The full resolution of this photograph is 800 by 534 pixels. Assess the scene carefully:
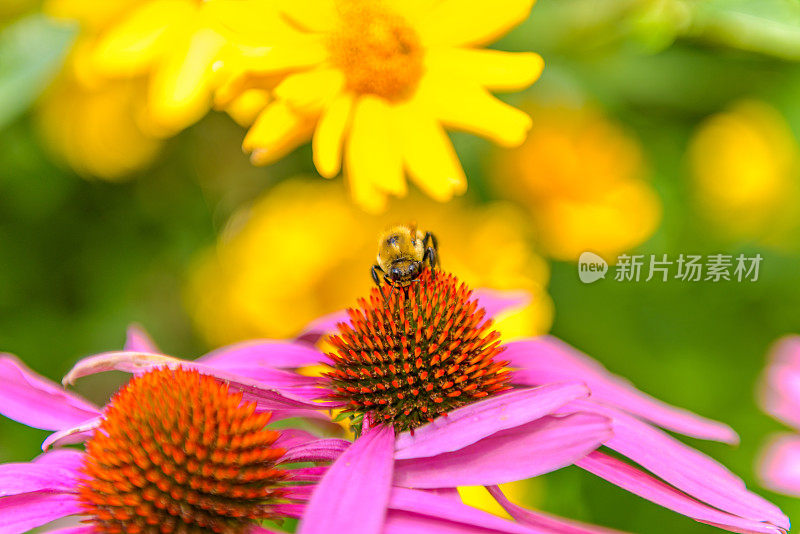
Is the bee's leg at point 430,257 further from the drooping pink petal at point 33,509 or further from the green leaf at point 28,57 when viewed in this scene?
the green leaf at point 28,57

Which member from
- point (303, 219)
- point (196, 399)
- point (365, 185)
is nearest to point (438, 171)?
point (365, 185)

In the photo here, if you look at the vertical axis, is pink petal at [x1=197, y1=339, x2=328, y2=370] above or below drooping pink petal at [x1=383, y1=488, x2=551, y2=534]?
above

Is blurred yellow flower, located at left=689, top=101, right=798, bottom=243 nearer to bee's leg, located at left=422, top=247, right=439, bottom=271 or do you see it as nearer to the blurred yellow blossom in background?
the blurred yellow blossom in background

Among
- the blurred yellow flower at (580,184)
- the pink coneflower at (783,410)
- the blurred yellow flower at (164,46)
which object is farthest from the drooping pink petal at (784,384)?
the blurred yellow flower at (164,46)

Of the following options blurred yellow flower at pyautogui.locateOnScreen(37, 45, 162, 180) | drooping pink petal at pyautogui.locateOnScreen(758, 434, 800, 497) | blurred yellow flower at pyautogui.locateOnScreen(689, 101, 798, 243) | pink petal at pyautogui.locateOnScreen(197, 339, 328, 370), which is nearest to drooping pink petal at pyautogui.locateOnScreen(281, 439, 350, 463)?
pink petal at pyautogui.locateOnScreen(197, 339, 328, 370)

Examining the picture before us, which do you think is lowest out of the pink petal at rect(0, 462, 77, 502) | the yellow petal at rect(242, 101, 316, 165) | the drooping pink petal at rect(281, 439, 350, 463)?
the pink petal at rect(0, 462, 77, 502)

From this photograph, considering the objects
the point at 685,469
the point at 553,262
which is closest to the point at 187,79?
the point at 685,469
